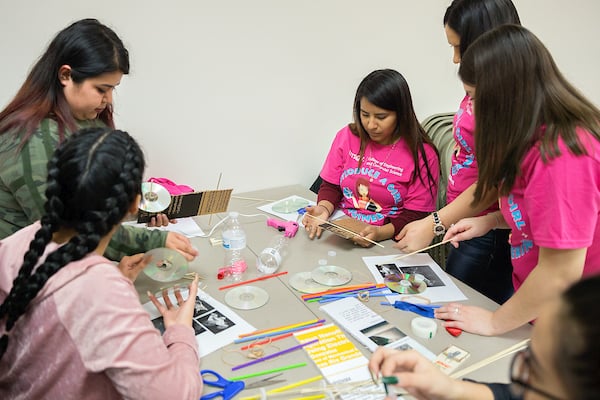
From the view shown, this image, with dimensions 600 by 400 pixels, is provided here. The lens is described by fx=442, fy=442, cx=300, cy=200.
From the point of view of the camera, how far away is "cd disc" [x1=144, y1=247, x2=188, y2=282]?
1.47 meters

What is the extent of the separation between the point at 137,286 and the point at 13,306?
2.08 feet

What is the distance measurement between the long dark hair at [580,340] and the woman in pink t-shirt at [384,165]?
1330 millimetres

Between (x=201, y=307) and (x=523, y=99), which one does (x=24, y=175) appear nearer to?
(x=201, y=307)

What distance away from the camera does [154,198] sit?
1721mm

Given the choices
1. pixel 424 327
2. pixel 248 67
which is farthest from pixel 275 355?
pixel 248 67

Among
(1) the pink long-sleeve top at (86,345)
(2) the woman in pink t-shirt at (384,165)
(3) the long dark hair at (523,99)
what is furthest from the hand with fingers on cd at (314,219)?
(1) the pink long-sleeve top at (86,345)

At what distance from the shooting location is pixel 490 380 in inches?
44.4

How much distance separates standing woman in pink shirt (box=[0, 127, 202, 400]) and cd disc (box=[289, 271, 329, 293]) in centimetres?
60

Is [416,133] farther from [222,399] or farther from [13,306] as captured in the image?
[13,306]

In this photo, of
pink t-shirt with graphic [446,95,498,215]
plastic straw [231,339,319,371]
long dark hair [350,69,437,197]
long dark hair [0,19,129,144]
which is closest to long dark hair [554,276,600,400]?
plastic straw [231,339,319,371]

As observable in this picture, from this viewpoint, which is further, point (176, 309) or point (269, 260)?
point (269, 260)

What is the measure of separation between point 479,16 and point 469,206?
71 centimetres

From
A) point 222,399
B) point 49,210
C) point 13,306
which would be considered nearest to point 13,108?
point 49,210

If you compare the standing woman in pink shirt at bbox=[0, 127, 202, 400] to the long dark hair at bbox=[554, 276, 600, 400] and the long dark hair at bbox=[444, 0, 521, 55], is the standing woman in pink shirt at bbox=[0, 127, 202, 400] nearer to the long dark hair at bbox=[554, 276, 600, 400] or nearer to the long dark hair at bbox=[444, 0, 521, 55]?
the long dark hair at bbox=[554, 276, 600, 400]
